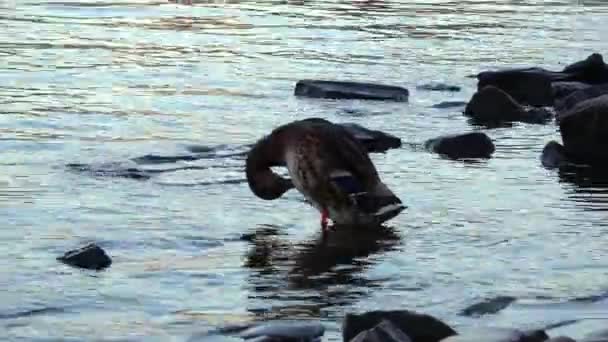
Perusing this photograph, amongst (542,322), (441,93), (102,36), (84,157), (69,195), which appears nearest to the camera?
(542,322)

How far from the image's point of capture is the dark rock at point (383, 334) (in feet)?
21.8

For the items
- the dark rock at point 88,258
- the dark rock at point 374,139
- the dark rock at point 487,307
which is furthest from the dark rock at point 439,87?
the dark rock at point 487,307

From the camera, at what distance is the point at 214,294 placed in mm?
8164

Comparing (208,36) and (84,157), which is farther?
(208,36)

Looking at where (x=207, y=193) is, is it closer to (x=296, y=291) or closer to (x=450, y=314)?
(x=296, y=291)

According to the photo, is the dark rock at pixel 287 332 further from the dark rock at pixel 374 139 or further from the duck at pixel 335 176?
the dark rock at pixel 374 139

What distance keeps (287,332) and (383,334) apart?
24.1 inches

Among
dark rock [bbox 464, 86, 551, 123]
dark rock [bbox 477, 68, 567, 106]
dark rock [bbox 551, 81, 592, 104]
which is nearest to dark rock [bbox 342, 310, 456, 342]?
dark rock [bbox 464, 86, 551, 123]

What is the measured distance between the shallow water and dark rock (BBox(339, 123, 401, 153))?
0.22 metres

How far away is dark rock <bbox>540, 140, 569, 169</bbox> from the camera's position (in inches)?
482

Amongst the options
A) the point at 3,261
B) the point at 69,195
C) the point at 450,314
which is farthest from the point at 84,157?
the point at 450,314

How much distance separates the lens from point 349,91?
52.0ft

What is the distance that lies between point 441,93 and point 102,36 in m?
6.30

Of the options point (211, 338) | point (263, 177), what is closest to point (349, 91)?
point (263, 177)
